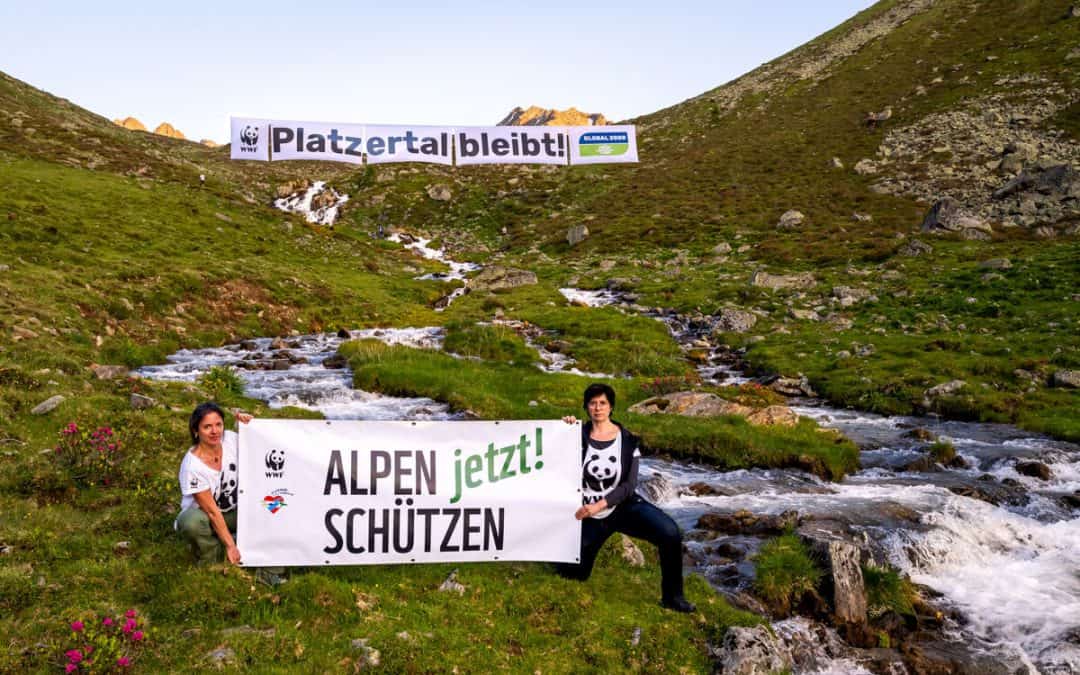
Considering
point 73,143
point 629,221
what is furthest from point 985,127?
point 73,143

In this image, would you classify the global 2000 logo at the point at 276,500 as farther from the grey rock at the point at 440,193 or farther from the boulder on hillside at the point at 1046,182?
the grey rock at the point at 440,193

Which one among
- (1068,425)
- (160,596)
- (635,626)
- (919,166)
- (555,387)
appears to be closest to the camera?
(160,596)

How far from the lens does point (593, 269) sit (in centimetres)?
5700

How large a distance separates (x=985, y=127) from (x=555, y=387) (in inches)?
3083

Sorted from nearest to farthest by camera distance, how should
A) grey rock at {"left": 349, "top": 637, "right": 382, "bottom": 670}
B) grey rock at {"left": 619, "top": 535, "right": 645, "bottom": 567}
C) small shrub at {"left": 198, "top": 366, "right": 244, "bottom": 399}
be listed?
1. grey rock at {"left": 349, "top": 637, "right": 382, "bottom": 670}
2. grey rock at {"left": 619, "top": 535, "right": 645, "bottom": 567}
3. small shrub at {"left": 198, "top": 366, "right": 244, "bottom": 399}

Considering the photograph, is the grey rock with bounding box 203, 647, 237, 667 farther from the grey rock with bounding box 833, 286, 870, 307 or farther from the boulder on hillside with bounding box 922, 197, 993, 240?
the boulder on hillside with bounding box 922, 197, 993, 240

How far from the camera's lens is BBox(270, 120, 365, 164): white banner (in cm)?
4669

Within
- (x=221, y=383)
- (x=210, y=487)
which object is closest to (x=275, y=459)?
(x=210, y=487)

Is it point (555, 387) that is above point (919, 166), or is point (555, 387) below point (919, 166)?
below

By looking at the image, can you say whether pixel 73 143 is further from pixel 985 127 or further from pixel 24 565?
pixel 985 127

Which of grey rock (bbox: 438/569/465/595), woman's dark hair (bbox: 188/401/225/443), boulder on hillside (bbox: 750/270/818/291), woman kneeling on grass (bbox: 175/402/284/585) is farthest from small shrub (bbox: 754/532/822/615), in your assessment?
boulder on hillside (bbox: 750/270/818/291)

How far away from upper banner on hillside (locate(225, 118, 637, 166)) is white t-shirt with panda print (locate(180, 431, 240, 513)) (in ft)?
127

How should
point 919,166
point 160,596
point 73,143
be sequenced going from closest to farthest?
point 160,596 → point 73,143 → point 919,166

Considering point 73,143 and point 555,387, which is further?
point 73,143
